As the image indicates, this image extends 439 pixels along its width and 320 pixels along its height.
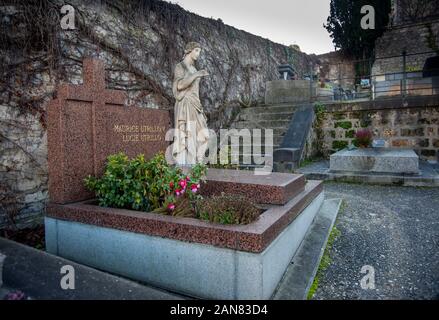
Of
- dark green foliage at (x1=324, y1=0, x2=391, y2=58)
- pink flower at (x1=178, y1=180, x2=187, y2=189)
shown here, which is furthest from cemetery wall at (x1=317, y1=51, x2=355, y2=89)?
pink flower at (x1=178, y1=180, x2=187, y2=189)

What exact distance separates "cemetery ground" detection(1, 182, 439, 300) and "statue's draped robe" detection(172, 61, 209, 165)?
259 cm

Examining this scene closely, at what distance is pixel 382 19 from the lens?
15.0m

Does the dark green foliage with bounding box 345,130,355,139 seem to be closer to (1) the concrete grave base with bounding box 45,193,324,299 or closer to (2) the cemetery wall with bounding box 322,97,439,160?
(2) the cemetery wall with bounding box 322,97,439,160

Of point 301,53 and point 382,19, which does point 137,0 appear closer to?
point 301,53

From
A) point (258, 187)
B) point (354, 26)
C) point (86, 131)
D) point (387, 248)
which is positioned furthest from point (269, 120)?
point (354, 26)

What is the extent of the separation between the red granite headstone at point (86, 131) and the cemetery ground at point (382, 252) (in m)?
1.51

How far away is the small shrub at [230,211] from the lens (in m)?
2.72

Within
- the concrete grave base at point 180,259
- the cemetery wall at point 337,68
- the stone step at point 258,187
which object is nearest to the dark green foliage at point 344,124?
the stone step at point 258,187

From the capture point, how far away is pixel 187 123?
5250 millimetres

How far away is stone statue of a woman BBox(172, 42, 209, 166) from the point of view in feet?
17.2

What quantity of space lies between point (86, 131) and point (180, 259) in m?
2.05

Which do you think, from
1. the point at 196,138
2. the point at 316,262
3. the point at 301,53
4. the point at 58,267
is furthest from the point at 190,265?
the point at 301,53

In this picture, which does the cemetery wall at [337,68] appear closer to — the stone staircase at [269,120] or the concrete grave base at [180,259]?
the stone staircase at [269,120]

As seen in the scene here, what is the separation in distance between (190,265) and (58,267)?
3.48 ft
